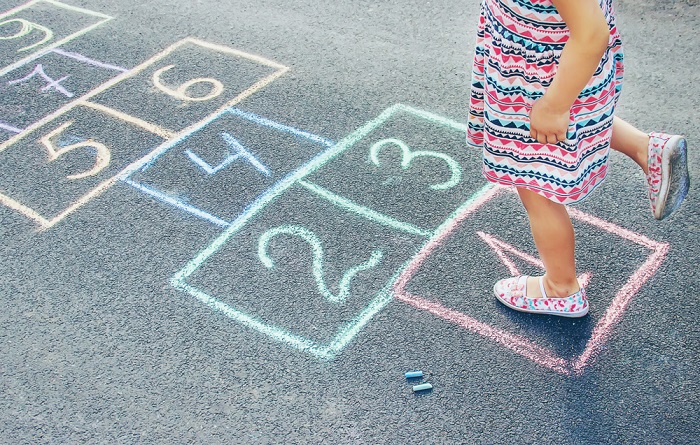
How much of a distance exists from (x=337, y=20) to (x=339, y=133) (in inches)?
57.1

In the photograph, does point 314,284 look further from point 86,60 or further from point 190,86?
point 86,60

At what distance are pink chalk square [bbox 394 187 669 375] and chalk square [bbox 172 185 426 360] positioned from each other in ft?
0.39

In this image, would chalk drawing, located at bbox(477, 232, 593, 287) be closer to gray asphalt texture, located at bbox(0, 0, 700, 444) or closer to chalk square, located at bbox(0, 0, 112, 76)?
gray asphalt texture, located at bbox(0, 0, 700, 444)

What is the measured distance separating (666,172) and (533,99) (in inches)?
24.2

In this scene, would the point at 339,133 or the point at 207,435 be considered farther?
the point at 339,133

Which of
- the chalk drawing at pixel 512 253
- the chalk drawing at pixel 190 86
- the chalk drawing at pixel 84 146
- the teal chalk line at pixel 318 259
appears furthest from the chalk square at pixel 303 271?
the chalk drawing at pixel 190 86

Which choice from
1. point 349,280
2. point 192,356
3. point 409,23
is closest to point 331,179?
point 349,280

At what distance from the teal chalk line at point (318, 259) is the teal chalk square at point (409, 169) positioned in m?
0.33

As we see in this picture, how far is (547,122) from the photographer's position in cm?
229

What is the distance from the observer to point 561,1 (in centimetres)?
203

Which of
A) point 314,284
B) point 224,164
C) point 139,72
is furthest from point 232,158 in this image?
point 139,72

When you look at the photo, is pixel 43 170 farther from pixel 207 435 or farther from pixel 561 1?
pixel 561 1

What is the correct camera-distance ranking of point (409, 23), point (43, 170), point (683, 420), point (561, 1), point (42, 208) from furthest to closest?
point (409, 23) < point (43, 170) < point (42, 208) < point (683, 420) < point (561, 1)

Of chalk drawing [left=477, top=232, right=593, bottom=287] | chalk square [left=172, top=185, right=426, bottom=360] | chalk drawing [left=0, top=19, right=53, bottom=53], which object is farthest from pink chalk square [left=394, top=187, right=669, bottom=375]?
chalk drawing [left=0, top=19, right=53, bottom=53]
